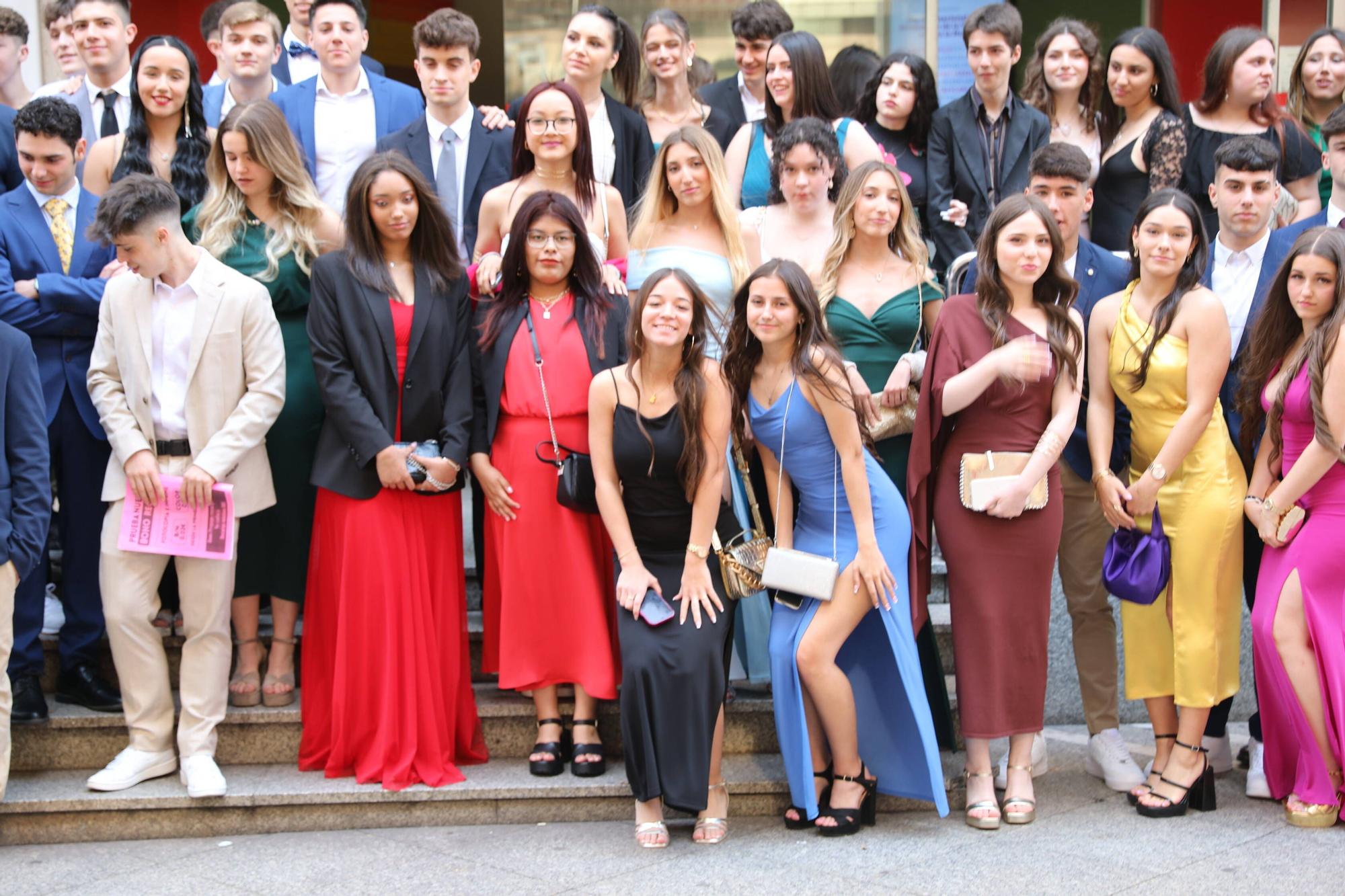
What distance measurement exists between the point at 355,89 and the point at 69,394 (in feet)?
5.88

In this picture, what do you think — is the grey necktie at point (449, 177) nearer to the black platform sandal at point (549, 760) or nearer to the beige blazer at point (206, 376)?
the beige blazer at point (206, 376)

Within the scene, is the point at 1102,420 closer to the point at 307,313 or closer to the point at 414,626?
the point at 414,626

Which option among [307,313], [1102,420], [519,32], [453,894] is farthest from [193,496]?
[519,32]

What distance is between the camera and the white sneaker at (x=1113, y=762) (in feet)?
17.7

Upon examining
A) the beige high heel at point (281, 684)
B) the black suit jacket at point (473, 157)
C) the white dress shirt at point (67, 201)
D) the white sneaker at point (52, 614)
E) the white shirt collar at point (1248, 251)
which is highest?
the black suit jacket at point (473, 157)

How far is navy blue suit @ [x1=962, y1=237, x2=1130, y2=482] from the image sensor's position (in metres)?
5.41

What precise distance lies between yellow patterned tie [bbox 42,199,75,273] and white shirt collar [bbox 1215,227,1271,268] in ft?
13.9

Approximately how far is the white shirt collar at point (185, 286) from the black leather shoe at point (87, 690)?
4.66ft

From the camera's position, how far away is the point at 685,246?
559cm

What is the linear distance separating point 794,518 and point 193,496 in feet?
6.67

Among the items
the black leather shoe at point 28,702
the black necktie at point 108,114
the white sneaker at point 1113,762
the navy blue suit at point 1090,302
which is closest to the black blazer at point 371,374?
the black leather shoe at point 28,702

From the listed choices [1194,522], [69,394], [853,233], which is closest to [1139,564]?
[1194,522]

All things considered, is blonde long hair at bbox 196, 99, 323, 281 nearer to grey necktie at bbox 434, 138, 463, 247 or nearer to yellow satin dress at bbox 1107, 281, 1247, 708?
grey necktie at bbox 434, 138, 463, 247

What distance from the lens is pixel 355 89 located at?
6324mm
